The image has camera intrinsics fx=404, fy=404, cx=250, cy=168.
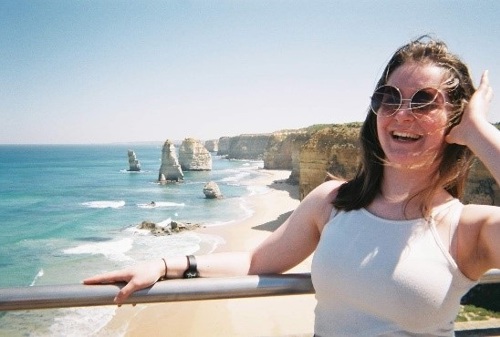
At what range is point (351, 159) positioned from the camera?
83.4 feet

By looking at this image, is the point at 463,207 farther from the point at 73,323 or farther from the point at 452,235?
the point at 73,323

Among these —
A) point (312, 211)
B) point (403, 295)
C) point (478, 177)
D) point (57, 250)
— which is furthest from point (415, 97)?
point (57, 250)

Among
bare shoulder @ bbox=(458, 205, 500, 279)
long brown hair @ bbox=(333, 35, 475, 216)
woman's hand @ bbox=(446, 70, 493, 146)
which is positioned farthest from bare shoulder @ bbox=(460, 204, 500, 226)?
woman's hand @ bbox=(446, 70, 493, 146)

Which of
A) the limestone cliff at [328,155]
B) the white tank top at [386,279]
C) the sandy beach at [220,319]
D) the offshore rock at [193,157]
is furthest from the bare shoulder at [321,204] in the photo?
the offshore rock at [193,157]

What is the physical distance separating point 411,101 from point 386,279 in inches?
28.2

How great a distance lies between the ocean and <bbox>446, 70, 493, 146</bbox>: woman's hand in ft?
13.4

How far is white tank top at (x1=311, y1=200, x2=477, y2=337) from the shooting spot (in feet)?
4.62

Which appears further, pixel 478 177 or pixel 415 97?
pixel 478 177

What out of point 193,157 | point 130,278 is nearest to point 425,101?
point 130,278

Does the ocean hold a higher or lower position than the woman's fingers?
lower

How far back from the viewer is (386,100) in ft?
5.64

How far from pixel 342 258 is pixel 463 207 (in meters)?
0.50

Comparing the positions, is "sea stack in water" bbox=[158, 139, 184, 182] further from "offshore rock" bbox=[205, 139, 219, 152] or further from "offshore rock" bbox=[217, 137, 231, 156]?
"offshore rock" bbox=[205, 139, 219, 152]

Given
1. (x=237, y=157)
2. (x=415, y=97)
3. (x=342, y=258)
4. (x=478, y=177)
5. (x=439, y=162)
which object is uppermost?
(x=415, y=97)
